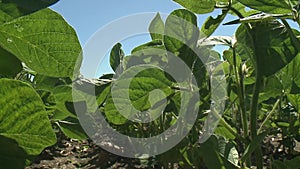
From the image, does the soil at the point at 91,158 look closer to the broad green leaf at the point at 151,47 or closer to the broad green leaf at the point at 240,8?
the broad green leaf at the point at 151,47

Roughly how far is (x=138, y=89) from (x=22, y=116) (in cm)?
40

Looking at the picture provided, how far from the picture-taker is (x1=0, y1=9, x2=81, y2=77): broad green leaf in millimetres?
379

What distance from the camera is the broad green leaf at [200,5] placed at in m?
0.58

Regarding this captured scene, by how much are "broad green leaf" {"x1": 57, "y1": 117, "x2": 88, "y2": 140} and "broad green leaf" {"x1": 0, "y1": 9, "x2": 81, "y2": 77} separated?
27.2 inches

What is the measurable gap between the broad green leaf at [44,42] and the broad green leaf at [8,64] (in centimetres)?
2

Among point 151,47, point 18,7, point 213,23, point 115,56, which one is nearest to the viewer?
point 18,7

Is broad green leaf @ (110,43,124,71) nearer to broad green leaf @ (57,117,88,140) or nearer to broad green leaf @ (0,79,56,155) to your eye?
broad green leaf @ (57,117,88,140)

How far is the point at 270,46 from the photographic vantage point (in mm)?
608

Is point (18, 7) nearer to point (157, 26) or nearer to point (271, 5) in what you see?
point (271, 5)

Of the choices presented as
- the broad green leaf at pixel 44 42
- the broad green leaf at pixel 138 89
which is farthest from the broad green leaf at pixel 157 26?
the broad green leaf at pixel 44 42

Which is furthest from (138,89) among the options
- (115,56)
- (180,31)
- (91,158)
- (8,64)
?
(91,158)

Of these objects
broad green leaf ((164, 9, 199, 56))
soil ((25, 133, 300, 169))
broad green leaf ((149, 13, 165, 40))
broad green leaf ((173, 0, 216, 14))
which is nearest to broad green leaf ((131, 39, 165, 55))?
broad green leaf ((149, 13, 165, 40))

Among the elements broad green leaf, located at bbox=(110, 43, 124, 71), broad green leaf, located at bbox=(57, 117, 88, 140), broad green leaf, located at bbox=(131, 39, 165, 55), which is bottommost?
broad green leaf, located at bbox=(57, 117, 88, 140)

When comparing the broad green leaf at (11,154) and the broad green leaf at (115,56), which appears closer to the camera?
the broad green leaf at (11,154)
